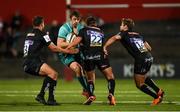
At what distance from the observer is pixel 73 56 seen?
49.9 ft

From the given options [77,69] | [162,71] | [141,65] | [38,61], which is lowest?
[162,71]

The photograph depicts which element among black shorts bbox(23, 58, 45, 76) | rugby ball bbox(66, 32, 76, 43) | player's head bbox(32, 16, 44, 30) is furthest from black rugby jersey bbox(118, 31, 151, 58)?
black shorts bbox(23, 58, 45, 76)

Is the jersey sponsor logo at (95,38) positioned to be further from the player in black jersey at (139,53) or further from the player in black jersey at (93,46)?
the player in black jersey at (139,53)

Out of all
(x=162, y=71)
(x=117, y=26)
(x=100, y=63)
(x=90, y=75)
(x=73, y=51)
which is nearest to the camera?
(x=100, y=63)

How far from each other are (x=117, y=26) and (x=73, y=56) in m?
11.9

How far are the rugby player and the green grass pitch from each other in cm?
→ 60

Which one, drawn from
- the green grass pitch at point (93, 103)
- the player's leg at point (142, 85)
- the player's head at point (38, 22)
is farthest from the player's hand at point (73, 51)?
the player's leg at point (142, 85)

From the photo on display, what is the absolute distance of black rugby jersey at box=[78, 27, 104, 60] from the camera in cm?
1417

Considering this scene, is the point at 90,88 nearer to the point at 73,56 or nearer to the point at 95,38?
the point at 95,38

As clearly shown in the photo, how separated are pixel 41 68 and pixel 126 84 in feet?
25.2

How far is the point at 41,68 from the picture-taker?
45.2ft

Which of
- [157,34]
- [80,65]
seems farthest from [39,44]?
[157,34]

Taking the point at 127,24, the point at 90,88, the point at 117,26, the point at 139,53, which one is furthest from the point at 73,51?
the point at 117,26

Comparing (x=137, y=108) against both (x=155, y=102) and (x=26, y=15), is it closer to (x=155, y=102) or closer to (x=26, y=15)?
(x=155, y=102)
